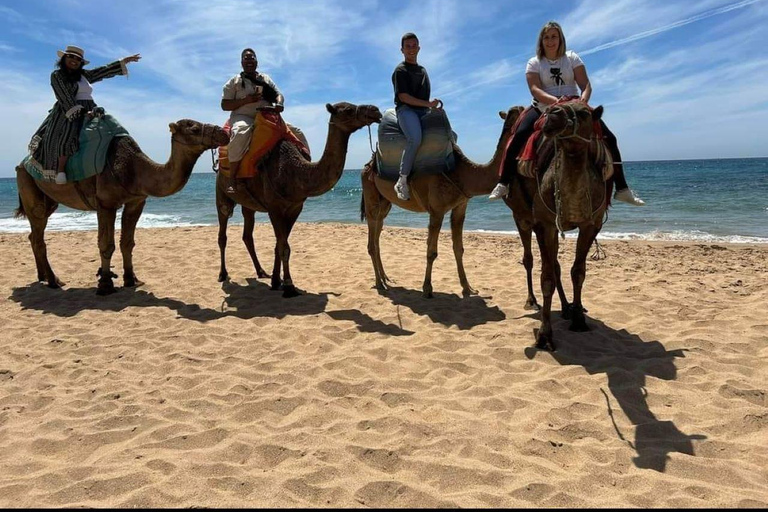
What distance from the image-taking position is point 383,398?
11.5 feet

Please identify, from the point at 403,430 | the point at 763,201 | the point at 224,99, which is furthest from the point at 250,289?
the point at 763,201

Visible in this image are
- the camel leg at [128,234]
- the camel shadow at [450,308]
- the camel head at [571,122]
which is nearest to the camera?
the camel head at [571,122]

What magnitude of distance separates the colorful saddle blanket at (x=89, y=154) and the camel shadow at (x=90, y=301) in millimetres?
1569

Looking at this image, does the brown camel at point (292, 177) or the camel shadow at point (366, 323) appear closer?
the camel shadow at point (366, 323)

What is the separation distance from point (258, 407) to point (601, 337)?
10.6 ft

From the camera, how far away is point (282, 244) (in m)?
6.36

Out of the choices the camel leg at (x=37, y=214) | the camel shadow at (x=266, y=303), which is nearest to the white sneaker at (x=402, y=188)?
the camel shadow at (x=266, y=303)

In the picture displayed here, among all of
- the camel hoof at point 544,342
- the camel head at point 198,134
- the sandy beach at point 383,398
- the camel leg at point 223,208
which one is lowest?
the sandy beach at point 383,398

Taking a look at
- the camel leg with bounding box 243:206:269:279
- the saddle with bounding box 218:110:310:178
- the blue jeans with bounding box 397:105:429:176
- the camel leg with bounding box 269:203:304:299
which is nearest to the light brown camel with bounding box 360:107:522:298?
the blue jeans with bounding box 397:105:429:176

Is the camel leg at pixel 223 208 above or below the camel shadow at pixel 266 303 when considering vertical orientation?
above

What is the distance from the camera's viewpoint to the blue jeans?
591 cm

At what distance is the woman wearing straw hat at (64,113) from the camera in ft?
20.8

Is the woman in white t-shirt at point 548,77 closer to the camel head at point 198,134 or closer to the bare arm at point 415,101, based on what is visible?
the bare arm at point 415,101

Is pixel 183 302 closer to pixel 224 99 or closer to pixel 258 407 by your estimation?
pixel 224 99
